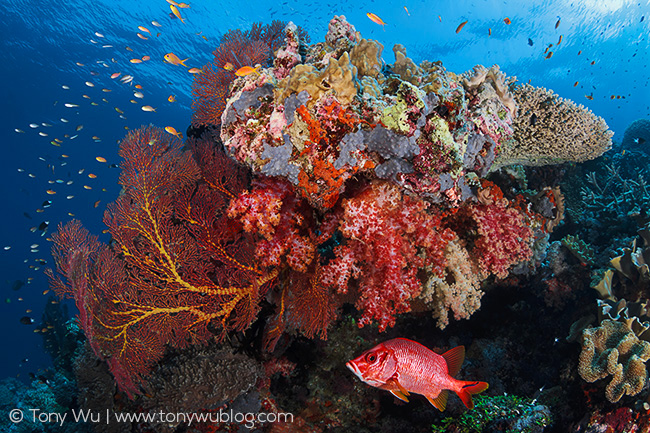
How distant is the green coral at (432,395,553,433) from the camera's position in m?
3.31

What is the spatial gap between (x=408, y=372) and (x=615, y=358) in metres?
3.02

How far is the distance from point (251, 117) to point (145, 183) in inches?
69.2

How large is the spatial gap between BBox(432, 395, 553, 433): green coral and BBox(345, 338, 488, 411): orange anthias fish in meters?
1.76

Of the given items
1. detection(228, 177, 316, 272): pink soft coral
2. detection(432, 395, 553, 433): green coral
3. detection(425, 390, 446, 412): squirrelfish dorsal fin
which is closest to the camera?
detection(425, 390, 446, 412): squirrelfish dorsal fin

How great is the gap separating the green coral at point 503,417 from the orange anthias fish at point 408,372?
1.76m

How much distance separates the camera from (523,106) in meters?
4.37

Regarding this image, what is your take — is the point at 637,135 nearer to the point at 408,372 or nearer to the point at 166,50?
the point at 408,372

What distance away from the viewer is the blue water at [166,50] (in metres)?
27.8

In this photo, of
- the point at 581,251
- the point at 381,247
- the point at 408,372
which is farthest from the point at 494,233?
the point at 581,251

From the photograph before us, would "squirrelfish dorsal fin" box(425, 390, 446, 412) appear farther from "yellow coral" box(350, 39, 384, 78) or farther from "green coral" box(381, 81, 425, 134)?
"yellow coral" box(350, 39, 384, 78)

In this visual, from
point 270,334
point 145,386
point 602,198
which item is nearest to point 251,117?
point 270,334

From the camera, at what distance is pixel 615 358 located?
337cm

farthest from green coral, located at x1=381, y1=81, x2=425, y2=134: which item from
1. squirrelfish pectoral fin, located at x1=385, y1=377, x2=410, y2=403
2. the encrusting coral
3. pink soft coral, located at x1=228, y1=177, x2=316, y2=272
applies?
squirrelfish pectoral fin, located at x1=385, y1=377, x2=410, y2=403

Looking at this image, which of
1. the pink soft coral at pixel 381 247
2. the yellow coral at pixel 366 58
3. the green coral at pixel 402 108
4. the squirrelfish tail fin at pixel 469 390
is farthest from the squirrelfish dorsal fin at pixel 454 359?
the yellow coral at pixel 366 58
